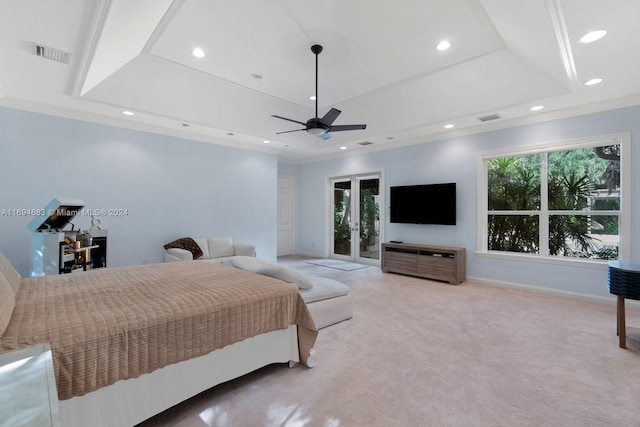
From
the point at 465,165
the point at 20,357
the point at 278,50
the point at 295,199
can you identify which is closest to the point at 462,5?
the point at 278,50

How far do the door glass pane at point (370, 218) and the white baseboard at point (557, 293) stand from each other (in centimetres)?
230

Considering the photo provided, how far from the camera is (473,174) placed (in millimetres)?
5312

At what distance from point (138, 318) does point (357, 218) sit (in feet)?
19.7

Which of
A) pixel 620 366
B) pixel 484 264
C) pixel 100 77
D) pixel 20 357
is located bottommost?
pixel 620 366

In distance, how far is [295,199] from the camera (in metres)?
8.68

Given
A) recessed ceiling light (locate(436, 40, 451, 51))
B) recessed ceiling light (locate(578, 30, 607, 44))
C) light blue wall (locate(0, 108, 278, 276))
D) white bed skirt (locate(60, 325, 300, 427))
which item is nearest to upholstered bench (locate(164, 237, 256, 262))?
light blue wall (locate(0, 108, 278, 276))

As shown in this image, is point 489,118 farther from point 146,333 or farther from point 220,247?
point 146,333

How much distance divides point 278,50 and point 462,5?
1.85 m

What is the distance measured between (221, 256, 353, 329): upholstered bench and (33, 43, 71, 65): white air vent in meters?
2.69

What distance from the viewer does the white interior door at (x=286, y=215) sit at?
8398 millimetres

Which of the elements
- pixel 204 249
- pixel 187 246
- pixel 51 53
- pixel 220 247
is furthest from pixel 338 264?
pixel 51 53

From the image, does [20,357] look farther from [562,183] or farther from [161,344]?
[562,183]

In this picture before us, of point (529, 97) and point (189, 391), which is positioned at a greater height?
point (529, 97)

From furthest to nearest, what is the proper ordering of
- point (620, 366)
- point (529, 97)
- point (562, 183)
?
point (562, 183) < point (529, 97) < point (620, 366)
